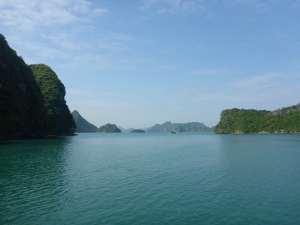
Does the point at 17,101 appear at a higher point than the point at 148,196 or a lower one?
higher

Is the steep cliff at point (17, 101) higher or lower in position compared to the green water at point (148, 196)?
higher

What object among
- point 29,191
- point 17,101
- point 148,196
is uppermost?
point 17,101

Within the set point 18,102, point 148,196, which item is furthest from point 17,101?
point 148,196

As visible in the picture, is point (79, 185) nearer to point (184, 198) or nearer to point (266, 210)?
point (184, 198)

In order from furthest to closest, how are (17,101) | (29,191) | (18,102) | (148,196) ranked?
(18,102) < (17,101) < (29,191) < (148,196)

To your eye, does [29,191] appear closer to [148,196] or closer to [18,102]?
[148,196]

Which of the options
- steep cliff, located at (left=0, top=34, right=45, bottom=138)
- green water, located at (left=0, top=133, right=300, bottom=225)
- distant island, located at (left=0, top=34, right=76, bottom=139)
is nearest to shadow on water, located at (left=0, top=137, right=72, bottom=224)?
green water, located at (left=0, top=133, right=300, bottom=225)

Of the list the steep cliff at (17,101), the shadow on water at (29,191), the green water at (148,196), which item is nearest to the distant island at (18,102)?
the steep cliff at (17,101)

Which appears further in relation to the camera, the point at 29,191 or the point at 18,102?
the point at 18,102

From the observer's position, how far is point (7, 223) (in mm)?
25219

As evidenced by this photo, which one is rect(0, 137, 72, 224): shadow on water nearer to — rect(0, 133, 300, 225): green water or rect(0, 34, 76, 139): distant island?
rect(0, 133, 300, 225): green water

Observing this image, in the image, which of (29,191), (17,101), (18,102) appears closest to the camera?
(29,191)

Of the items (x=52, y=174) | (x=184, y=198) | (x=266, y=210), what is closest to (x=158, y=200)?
(x=184, y=198)

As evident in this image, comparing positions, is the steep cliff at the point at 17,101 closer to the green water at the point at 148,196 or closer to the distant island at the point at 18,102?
the distant island at the point at 18,102
